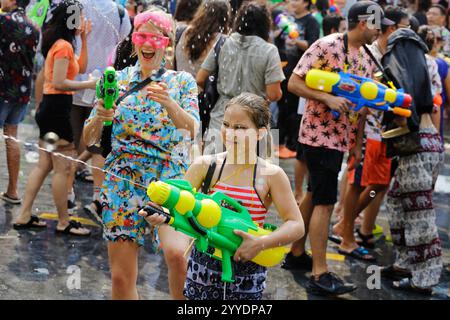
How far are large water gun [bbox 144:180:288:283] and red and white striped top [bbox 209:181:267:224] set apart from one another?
0.07m

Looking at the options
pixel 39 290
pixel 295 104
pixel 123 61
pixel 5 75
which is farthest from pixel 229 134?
pixel 295 104

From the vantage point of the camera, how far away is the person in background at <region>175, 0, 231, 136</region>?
20.9 feet

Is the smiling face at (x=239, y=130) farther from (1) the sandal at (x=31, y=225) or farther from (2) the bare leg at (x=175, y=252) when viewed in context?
(1) the sandal at (x=31, y=225)

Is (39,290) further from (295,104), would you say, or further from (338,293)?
(295,104)

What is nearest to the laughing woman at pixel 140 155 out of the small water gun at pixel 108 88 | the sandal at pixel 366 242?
the small water gun at pixel 108 88

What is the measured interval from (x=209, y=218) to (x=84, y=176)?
15.6 feet

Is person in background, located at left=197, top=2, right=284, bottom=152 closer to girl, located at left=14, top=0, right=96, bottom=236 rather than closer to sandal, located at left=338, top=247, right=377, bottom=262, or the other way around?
girl, located at left=14, top=0, right=96, bottom=236

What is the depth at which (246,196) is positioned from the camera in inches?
154

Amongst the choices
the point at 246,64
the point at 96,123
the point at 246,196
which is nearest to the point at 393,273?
the point at 246,64

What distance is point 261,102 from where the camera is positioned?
3996 mm

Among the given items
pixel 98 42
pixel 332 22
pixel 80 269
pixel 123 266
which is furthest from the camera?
pixel 332 22

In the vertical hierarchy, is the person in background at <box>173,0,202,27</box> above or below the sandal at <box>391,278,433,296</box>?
above

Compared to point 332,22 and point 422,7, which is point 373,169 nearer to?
point 332,22

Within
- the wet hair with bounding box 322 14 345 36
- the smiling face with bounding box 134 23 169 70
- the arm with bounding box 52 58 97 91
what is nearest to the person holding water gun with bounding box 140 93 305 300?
the smiling face with bounding box 134 23 169 70
